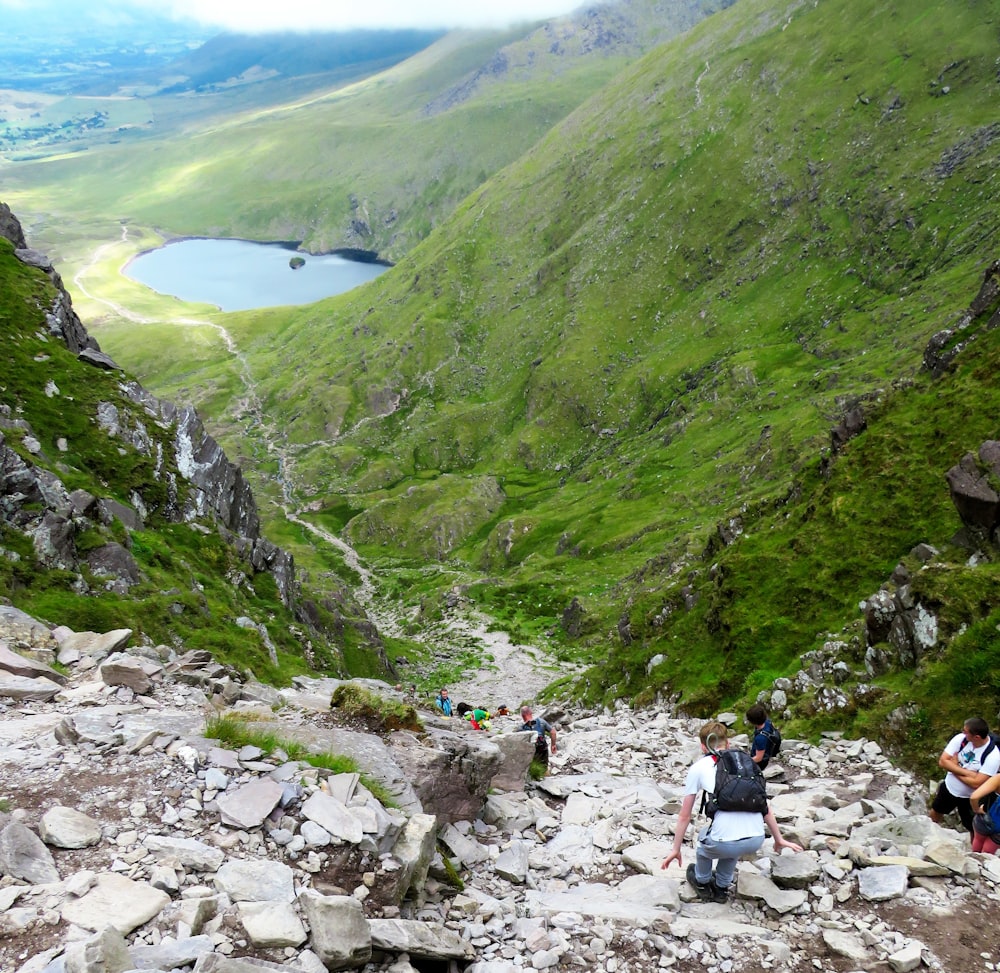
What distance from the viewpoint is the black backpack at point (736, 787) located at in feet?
41.3

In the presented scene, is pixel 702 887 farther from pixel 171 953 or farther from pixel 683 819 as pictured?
pixel 171 953

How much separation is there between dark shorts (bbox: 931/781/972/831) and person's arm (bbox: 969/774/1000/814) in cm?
77

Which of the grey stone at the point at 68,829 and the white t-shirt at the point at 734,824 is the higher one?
the grey stone at the point at 68,829

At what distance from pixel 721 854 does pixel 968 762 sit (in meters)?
5.96

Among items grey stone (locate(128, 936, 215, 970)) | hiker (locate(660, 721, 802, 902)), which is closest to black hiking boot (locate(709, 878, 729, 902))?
hiker (locate(660, 721, 802, 902))

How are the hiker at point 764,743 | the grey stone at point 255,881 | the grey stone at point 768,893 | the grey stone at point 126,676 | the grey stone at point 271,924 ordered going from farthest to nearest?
the grey stone at point 126,676 < the hiker at point 764,743 < the grey stone at point 768,893 < the grey stone at point 255,881 < the grey stone at point 271,924

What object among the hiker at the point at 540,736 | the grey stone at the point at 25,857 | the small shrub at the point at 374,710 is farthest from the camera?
the hiker at the point at 540,736

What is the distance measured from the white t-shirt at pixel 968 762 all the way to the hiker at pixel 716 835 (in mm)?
3855

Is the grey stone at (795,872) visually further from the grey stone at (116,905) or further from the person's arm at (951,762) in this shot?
the grey stone at (116,905)

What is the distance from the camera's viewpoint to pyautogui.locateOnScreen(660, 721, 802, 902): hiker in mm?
12617

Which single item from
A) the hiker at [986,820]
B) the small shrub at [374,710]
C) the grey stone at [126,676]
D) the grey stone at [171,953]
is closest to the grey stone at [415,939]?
the grey stone at [171,953]

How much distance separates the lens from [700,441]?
7293 inches

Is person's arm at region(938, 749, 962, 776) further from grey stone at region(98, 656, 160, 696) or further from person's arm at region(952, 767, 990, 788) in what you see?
grey stone at region(98, 656, 160, 696)

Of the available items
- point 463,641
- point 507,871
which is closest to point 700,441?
point 463,641
